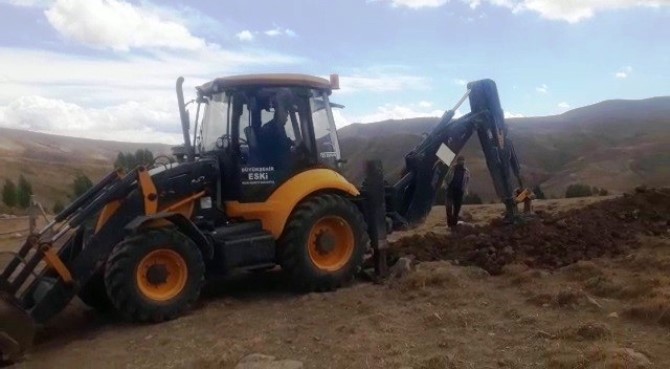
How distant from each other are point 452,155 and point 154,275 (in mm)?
5042

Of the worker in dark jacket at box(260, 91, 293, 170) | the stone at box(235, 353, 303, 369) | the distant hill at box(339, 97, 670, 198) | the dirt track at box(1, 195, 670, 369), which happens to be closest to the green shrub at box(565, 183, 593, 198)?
the distant hill at box(339, 97, 670, 198)

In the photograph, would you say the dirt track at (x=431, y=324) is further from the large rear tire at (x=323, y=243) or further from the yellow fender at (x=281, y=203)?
the yellow fender at (x=281, y=203)

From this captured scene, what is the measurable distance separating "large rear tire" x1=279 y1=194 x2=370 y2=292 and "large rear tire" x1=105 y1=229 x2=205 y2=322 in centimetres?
113

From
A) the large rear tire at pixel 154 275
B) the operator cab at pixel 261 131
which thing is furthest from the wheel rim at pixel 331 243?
the large rear tire at pixel 154 275

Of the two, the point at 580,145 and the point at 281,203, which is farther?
the point at 580,145

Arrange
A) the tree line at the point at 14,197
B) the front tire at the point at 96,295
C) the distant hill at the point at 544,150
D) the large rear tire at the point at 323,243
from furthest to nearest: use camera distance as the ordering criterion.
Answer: the distant hill at the point at 544,150
the tree line at the point at 14,197
the large rear tire at the point at 323,243
the front tire at the point at 96,295

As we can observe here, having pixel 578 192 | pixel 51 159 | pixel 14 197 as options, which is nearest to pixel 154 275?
pixel 578 192

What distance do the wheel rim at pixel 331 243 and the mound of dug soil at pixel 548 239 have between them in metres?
1.26

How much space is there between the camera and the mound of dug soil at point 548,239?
8.95 m

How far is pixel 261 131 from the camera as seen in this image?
827 centimetres

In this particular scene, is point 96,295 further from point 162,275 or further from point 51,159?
point 51,159

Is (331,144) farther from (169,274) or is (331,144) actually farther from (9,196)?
(9,196)

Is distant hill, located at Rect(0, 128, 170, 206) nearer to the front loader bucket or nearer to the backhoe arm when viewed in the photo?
the backhoe arm

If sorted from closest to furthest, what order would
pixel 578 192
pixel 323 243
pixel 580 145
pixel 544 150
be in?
pixel 323 243, pixel 578 192, pixel 544 150, pixel 580 145
